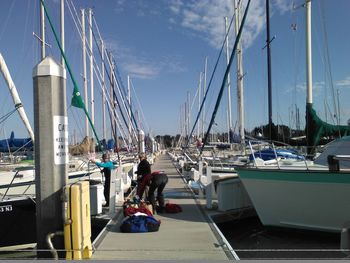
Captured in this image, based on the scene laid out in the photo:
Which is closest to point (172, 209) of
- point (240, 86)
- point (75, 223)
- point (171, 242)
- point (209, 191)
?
point (209, 191)

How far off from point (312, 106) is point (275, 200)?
4.23 m

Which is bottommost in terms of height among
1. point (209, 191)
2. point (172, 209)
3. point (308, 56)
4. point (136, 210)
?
point (172, 209)

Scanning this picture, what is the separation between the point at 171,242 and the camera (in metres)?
7.54

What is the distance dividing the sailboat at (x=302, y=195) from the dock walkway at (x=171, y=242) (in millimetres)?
1404

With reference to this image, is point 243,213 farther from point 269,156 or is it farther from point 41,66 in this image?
point 41,66

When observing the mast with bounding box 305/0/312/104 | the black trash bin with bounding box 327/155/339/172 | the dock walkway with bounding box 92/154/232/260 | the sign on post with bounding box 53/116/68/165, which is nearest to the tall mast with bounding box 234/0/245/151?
the mast with bounding box 305/0/312/104

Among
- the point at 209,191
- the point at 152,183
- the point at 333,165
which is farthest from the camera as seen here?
the point at 209,191

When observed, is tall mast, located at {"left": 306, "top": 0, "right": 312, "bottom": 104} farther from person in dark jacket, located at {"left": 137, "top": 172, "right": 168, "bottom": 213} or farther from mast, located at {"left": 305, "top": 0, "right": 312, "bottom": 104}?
person in dark jacket, located at {"left": 137, "top": 172, "right": 168, "bottom": 213}

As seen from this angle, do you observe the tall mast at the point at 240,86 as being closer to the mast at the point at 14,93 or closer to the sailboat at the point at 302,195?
the mast at the point at 14,93

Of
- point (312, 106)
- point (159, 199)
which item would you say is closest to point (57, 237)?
point (159, 199)

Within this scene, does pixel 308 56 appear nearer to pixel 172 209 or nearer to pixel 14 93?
pixel 172 209

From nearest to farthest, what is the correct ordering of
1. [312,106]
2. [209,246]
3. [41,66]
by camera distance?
[41,66] < [209,246] < [312,106]

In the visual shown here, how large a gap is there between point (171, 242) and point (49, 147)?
341 centimetres

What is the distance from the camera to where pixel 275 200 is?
30.8ft
